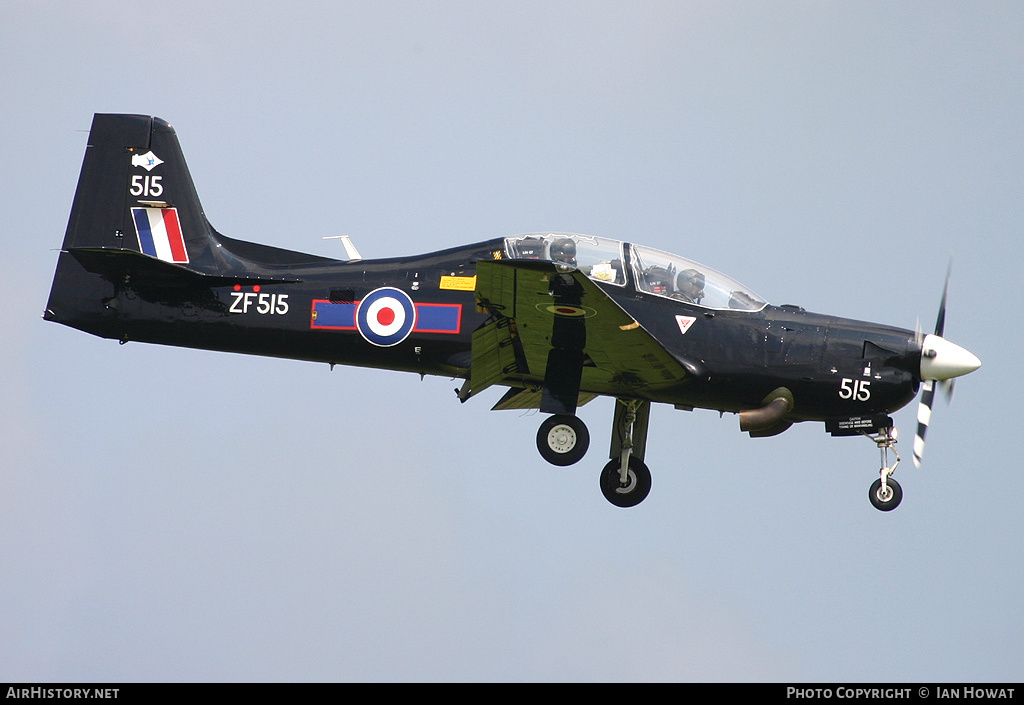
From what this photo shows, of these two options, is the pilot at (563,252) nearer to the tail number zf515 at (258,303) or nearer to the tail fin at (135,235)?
the tail fin at (135,235)

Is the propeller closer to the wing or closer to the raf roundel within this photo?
the wing

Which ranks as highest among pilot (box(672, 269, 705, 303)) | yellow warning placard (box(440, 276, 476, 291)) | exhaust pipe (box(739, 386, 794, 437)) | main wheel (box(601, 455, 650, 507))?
pilot (box(672, 269, 705, 303))

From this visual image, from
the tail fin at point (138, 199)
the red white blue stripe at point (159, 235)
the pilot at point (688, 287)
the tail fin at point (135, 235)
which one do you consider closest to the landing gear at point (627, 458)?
the pilot at point (688, 287)

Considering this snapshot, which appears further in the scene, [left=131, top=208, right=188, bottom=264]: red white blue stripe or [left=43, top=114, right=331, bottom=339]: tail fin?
[left=131, top=208, right=188, bottom=264]: red white blue stripe

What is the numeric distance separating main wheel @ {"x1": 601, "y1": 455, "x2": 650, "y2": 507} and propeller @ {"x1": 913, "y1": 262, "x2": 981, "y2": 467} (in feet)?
10.9

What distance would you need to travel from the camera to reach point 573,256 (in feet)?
52.0

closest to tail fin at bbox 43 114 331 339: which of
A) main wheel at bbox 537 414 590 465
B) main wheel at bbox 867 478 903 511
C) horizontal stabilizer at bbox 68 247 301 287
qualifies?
horizontal stabilizer at bbox 68 247 301 287

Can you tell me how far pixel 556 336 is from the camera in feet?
50.8

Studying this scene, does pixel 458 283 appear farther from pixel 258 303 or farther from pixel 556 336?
pixel 258 303

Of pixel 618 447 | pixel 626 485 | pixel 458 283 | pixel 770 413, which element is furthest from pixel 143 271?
pixel 770 413

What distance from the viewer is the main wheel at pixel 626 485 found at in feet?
54.7

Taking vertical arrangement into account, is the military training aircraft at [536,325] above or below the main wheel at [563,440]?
above

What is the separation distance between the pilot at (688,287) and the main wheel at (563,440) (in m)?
1.96

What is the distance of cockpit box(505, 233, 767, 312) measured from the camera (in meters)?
15.9
